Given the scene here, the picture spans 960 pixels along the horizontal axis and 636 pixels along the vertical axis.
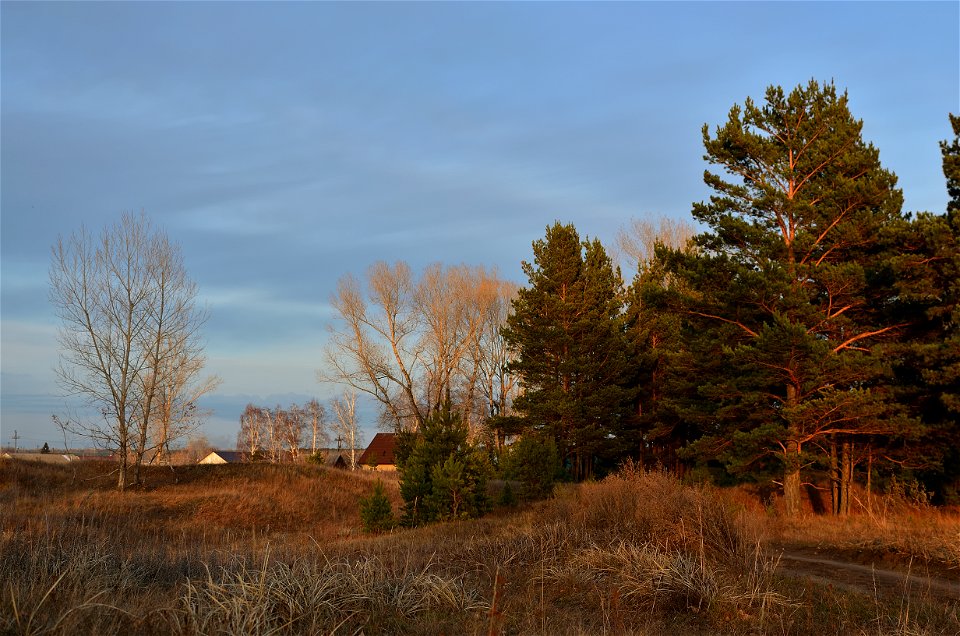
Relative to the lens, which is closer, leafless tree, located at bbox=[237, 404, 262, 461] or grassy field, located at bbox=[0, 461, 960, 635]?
grassy field, located at bbox=[0, 461, 960, 635]

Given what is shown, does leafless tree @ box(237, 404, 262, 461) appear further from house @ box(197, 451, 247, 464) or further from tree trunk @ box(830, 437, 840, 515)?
tree trunk @ box(830, 437, 840, 515)

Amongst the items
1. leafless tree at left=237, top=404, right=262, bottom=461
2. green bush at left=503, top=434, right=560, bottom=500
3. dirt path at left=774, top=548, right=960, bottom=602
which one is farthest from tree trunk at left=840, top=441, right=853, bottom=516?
leafless tree at left=237, top=404, right=262, bottom=461

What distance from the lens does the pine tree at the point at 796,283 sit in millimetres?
18734

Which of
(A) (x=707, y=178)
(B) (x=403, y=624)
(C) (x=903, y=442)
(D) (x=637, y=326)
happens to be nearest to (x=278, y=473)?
(D) (x=637, y=326)

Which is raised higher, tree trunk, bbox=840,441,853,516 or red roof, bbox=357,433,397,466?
A: tree trunk, bbox=840,441,853,516

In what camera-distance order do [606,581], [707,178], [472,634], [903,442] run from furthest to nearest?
[707,178] < [903,442] < [606,581] < [472,634]

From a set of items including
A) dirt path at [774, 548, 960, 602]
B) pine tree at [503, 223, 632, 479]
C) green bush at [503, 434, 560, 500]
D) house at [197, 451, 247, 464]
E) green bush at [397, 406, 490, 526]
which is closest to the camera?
dirt path at [774, 548, 960, 602]

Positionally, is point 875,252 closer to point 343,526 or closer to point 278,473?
point 343,526

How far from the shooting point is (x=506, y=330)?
3297 centimetres

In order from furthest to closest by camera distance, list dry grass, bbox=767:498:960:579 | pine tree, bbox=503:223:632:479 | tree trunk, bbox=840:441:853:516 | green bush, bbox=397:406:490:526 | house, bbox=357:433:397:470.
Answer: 1. house, bbox=357:433:397:470
2. pine tree, bbox=503:223:632:479
3. tree trunk, bbox=840:441:853:516
4. green bush, bbox=397:406:490:526
5. dry grass, bbox=767:498:960:579

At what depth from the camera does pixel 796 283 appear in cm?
1962

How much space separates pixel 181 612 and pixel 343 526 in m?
18.1

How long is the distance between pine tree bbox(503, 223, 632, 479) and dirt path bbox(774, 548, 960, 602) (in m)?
17.3

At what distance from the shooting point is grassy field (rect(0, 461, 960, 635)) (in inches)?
209
